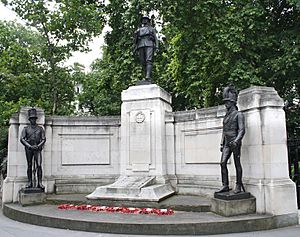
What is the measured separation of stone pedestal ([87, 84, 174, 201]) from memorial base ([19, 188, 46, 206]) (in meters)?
2.37

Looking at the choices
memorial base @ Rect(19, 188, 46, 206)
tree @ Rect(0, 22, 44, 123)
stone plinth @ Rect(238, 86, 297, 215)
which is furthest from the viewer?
tree @ Rect(0, 22, 44, 123)

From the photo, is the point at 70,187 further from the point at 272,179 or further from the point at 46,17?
the point at 46,17

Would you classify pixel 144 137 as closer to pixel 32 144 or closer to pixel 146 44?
pixel 146 44

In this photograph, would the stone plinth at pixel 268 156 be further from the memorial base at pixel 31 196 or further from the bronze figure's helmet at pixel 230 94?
the memorial base at pixel 31 196

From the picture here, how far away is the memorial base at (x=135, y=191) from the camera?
9.02m

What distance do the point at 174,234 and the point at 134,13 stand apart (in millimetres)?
13146

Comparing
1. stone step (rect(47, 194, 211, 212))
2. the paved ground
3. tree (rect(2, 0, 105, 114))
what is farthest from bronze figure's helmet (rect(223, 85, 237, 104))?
tree (rect(2, 0, 105, 114))

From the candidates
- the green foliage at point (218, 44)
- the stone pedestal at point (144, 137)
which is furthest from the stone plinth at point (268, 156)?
the green foliage at point (218, 44)

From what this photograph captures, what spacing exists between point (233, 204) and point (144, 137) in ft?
13.6

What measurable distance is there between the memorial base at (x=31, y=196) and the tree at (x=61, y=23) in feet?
31.6

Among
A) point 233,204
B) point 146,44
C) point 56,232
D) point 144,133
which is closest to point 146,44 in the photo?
point 146,44

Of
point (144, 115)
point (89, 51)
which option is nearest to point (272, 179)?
point (144, 115)

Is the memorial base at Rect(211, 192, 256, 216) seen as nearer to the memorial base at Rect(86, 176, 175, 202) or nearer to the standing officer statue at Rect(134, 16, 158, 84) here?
the memorial base at Rect(86, 176, 175, 202)

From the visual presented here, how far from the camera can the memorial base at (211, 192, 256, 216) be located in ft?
24.0
